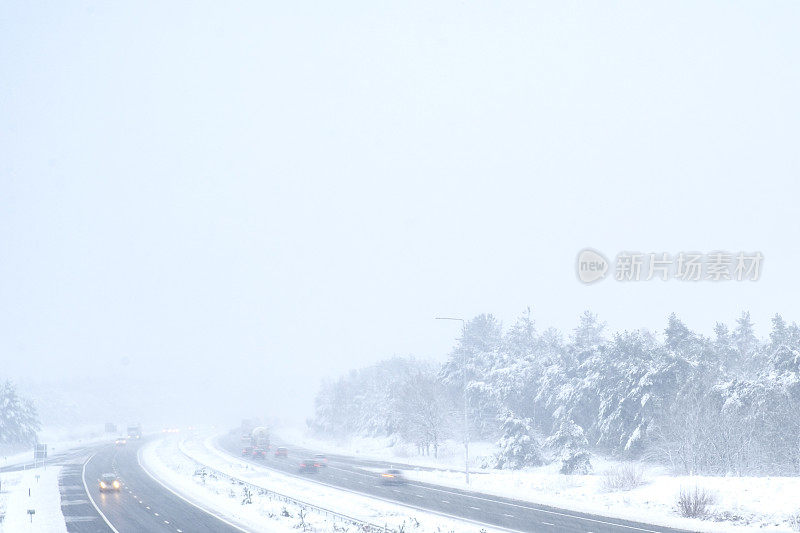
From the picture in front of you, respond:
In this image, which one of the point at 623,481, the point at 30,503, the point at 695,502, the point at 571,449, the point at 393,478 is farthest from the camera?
the point at 571,449

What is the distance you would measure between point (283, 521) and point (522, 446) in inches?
1512

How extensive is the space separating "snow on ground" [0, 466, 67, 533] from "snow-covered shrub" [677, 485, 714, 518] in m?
30.3

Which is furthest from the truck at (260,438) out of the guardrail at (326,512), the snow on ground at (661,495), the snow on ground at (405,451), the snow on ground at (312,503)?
the guardrail at (326,512)

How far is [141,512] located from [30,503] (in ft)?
36.4

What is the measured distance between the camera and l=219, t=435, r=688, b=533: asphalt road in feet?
113

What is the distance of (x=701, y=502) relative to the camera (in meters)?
35.4

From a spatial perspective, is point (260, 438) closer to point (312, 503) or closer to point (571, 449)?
point (571, 449)

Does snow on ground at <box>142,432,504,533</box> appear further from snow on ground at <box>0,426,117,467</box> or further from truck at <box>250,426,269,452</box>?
snow on ground at <box>0,426,117,467</box>

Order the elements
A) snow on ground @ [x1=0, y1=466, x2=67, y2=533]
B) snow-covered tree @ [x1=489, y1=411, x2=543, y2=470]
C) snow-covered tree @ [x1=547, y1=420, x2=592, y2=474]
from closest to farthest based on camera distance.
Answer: snow on ground @ [x1=0, y1=466, x2=67, y2=533] < snow-covered tree @ [x1=547, y1=420, x2=592, y2=474] < snow-covered tree @ [x1=489, y1=411, x2=543, y2=470]

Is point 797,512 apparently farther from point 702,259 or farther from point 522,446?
point 522,446

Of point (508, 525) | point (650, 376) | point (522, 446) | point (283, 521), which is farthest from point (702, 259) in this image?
point (522, 446)

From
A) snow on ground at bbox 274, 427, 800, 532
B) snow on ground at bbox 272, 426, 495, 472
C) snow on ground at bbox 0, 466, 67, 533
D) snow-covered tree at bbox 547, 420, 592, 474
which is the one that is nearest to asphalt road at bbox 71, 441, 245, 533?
snow on ground at bbox 0, 466, 67, 533

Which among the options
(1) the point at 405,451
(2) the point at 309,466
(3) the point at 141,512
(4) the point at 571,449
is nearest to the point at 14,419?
(1) the point at 405,451

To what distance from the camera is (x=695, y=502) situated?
35500 mm
